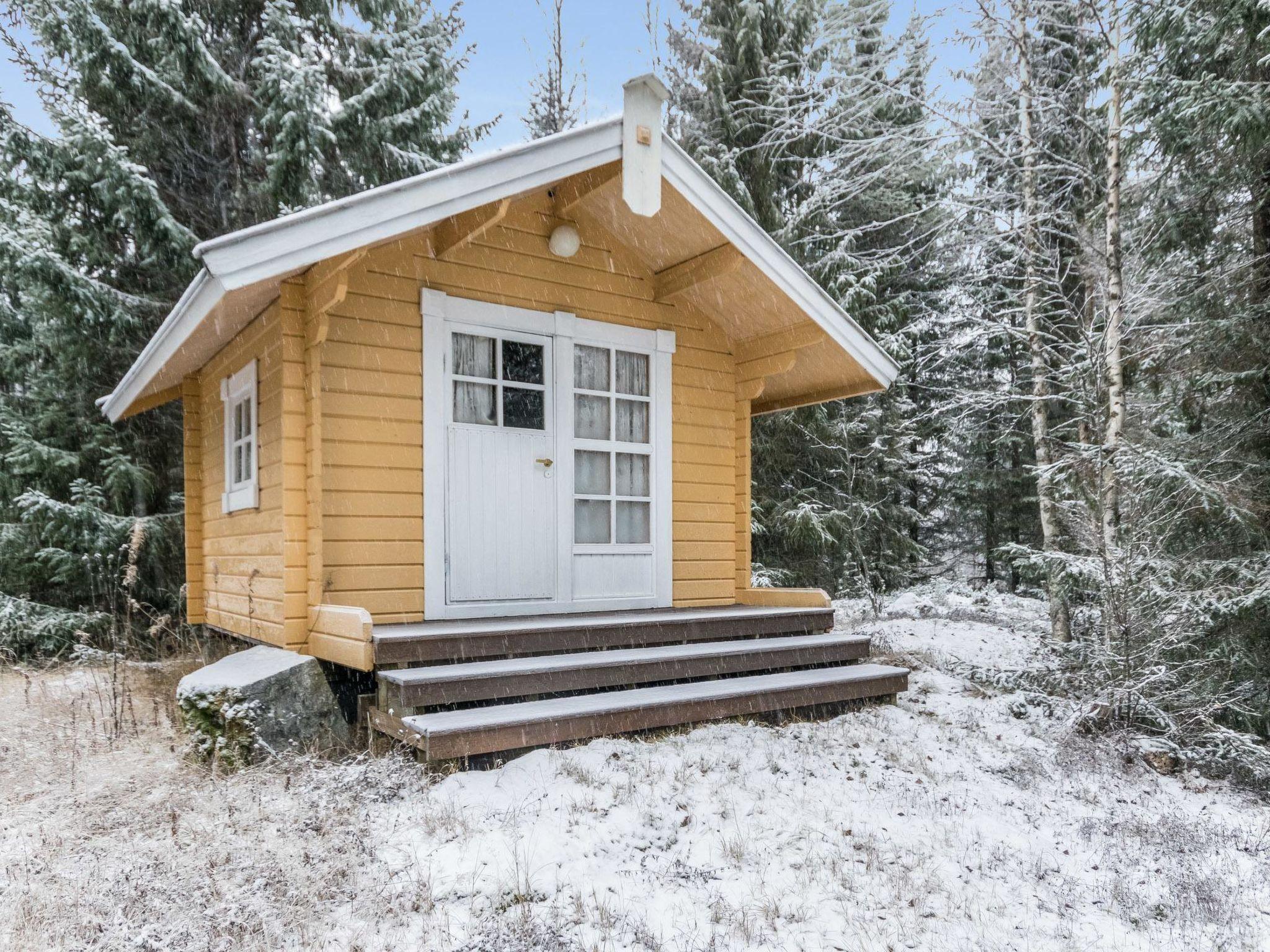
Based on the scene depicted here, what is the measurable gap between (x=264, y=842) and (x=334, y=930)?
0.67 meters

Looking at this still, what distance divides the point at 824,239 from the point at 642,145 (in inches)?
279

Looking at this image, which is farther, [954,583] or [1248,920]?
[954,583]

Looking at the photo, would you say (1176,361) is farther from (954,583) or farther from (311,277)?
(954,583)

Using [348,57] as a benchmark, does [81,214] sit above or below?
below

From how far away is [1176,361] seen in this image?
6.19 metres

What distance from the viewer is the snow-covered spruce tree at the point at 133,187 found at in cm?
785

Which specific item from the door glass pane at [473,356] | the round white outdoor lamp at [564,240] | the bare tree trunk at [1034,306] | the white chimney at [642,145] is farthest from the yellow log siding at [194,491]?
the bare tree trunk at [1034,306]

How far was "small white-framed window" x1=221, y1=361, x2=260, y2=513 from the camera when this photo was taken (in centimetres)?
517

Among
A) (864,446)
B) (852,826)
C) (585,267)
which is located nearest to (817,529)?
(864,446)

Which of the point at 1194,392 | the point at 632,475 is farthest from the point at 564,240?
the point at 1194,392

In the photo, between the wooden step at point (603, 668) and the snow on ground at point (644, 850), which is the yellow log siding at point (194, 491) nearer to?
the snow on ground at point (644, 850)

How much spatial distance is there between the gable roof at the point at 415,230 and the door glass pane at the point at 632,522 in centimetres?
176

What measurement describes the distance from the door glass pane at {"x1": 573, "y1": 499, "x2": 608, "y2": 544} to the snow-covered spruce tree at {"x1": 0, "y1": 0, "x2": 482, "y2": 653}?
4705mm

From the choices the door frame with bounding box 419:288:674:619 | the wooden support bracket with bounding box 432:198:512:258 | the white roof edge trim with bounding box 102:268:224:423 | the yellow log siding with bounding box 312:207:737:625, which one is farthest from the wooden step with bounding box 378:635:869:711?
the wooden support bracket with bounding box 432:198:512:258
